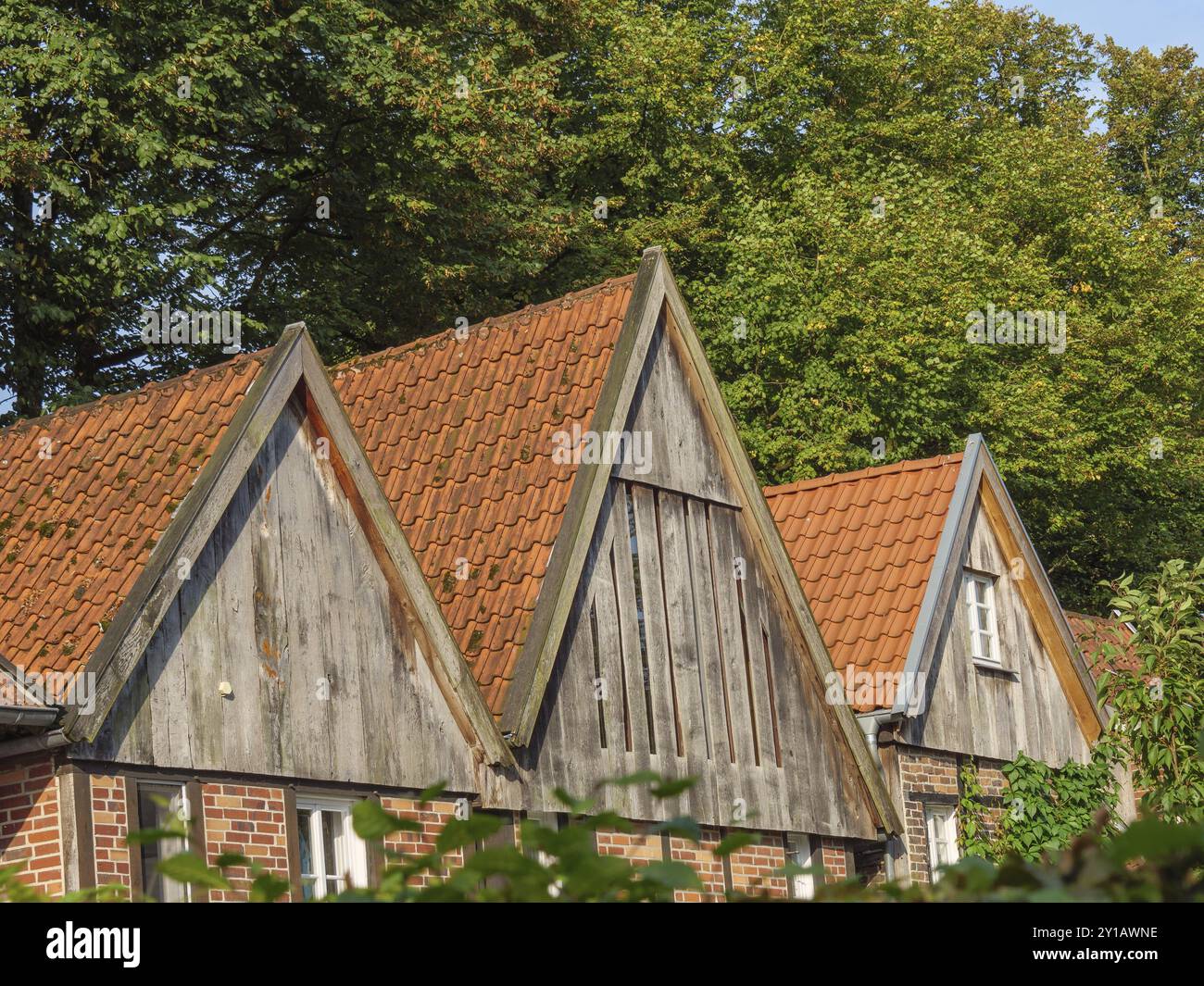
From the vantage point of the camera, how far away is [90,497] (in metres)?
12.4

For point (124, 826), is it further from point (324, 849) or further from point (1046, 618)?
point (1046, 618)

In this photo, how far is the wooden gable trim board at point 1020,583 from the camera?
1856 centimetres

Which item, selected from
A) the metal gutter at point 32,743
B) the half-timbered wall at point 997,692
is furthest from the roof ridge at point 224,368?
the half-timbered wall at point 997,692

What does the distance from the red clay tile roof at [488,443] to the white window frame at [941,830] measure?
22.2 ft

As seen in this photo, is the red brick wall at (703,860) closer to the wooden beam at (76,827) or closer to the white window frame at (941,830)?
the white window frame at (941,830)

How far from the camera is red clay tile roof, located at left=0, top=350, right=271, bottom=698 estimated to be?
11.0m

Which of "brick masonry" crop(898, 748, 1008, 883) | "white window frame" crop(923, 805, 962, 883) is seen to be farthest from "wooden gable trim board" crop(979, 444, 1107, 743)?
"white window frame" crop(923, 805, 962, 883)

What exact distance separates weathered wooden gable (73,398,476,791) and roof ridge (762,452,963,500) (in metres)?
8.97

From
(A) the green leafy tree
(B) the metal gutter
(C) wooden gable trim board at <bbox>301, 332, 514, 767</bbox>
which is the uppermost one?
(A) the green leafy tree

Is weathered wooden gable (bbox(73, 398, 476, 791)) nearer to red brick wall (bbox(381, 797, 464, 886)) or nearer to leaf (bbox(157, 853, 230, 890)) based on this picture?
red brick wall (bbox(381, 797, 464, 886))

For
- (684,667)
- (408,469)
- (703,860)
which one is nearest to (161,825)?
(408,469)

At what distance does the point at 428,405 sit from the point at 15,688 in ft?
21.7

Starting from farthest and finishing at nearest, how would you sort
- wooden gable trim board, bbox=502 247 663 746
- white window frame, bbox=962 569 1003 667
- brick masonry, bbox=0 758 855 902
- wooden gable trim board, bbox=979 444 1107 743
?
wooden gable trim board, bbox=979 444 1107 743 < white window frame, bbox=962 569 1003 667 < wooden gable trim board, bbox=502 247 663 746 < brick masonry, bbox=0 758 855 902

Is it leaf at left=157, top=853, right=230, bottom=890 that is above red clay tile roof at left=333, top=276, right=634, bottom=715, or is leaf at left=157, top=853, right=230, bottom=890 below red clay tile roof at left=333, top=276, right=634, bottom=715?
below
